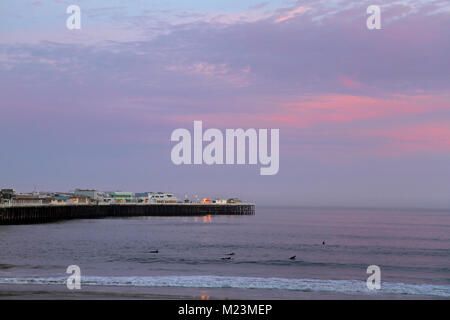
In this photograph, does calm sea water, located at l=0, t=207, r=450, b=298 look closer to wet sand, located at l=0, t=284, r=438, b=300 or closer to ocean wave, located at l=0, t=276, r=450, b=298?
ocean wave, located at l=0, t=276, r=450, b=298

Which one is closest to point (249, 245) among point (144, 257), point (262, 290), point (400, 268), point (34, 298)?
point (144, 257)

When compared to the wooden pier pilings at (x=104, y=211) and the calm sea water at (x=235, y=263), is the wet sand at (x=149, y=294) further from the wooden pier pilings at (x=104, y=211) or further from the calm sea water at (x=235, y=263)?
the wooden pier pilings at (x=104, y=211)

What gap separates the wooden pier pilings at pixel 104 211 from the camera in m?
88.1

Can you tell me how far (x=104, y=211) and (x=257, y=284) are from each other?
94.5 m

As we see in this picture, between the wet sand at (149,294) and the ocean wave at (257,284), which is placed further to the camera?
the ocean wave at (257,284)

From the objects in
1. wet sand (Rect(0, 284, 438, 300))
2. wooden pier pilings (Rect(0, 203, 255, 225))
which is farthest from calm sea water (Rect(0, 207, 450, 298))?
wooden pier pilings (Rect(0, 203, 255, 225))

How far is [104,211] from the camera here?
390 ft

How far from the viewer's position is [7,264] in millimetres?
35844

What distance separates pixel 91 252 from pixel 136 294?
2222 centimetres

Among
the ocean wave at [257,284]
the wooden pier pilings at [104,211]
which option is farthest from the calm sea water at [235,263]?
the wooden pier pilings at [104,211]

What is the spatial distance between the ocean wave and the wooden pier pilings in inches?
2346

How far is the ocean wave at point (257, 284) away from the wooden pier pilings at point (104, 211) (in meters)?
59.6

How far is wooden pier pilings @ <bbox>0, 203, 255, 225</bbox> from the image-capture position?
88.1 meters
